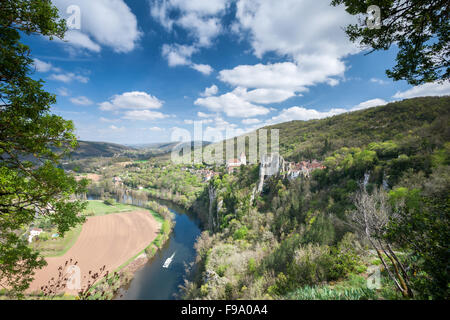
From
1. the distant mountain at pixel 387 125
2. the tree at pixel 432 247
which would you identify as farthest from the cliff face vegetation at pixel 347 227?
the distant mountain at pixel 387 125

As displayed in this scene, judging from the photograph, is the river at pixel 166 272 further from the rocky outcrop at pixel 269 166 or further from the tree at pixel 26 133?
the rocky outcrop at pixel 269 166

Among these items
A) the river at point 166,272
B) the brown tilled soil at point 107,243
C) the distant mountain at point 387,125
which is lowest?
the river at point 166,272

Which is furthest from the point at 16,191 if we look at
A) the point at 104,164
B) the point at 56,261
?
the point at 104,164

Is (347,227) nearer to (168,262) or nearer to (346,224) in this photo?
(346,224)

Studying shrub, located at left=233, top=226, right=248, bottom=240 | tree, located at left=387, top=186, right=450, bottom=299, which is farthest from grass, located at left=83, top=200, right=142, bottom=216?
tree, located at left=387, top=186, right=450, bottom=299

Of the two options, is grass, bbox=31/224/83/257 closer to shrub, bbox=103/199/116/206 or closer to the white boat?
the white boat

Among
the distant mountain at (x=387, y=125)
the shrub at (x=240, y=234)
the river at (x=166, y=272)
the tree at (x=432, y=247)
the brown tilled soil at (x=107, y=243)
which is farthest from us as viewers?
the distant mountain at (x=387, y=125)

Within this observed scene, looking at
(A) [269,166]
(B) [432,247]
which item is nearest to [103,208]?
(A) [269,166]
